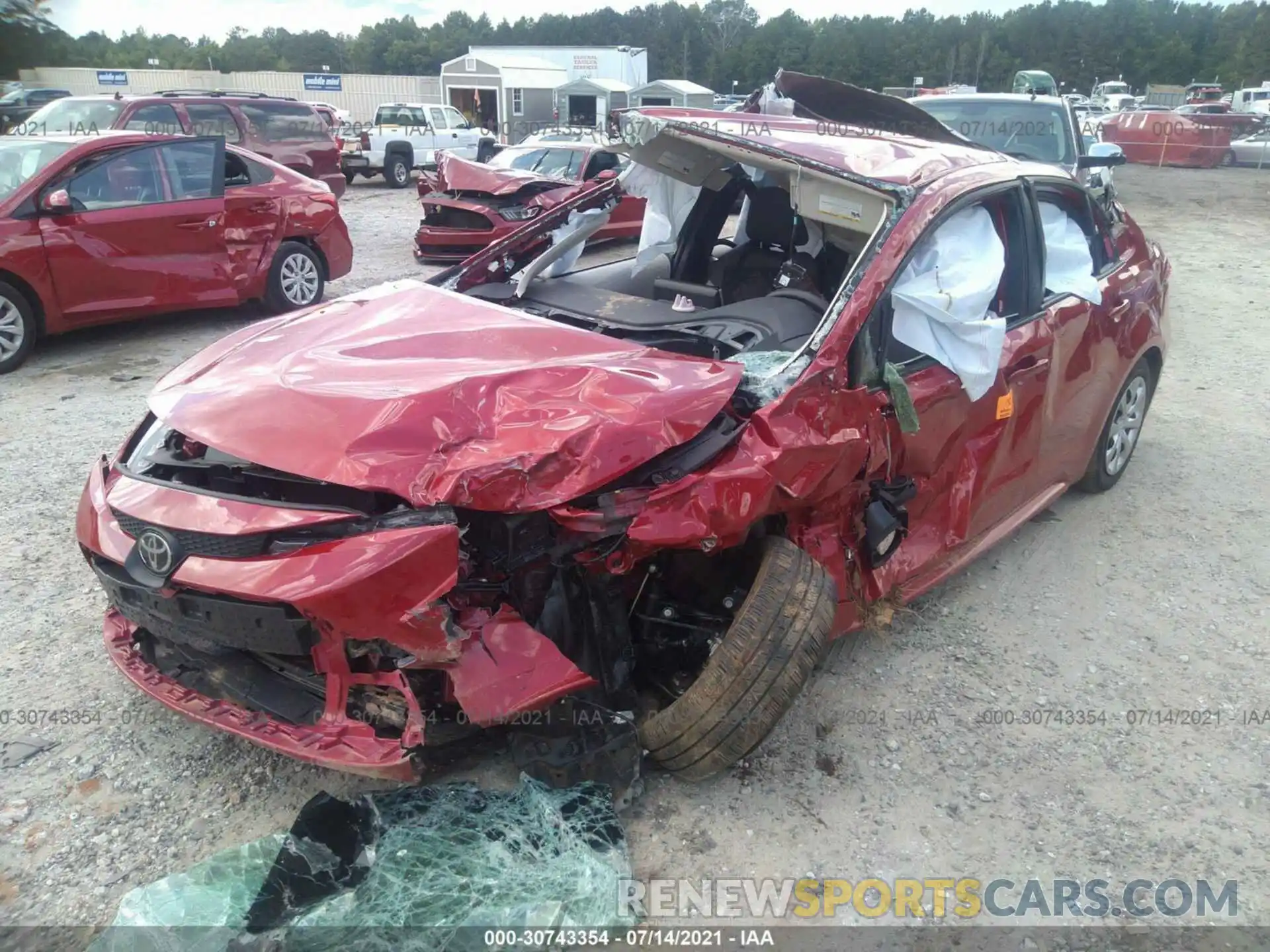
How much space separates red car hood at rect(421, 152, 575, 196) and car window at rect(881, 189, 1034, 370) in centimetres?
760

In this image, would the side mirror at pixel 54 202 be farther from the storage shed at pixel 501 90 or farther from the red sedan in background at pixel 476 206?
the storage shed at pixel 501 90

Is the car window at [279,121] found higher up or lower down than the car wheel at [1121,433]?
higher up

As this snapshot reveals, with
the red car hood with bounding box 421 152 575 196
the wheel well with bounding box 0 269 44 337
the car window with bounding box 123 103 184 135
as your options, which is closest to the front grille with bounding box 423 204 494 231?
the red car hood with bounding box 421 152 575 196

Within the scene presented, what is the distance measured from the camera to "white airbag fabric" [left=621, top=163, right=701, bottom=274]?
14.0ft

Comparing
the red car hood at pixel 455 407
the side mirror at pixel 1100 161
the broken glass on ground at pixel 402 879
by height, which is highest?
the side mirror at pixel 1100 161

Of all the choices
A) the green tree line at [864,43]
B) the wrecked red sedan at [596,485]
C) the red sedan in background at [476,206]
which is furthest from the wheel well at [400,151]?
the green tree line at [864,43]

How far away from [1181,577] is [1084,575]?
417mm

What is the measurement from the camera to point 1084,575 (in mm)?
4039

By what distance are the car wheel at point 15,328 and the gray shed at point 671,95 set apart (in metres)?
27.0

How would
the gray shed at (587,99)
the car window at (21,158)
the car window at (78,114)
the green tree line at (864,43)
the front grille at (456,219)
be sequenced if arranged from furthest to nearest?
1. the green tree line at (864,43)
2. the gray shed at (587,99)
3. the front grille at (456,219)
4. the car window at (78,114)
5. the car window at (21,158)

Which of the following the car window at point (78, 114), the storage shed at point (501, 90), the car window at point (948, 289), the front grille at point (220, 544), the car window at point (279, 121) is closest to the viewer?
the front grille at point (220, 544)

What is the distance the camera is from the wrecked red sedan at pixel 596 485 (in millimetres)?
2320

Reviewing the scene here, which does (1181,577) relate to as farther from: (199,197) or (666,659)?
(199,197)

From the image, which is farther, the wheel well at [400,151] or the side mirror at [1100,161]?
the wheel well at [400,151]
